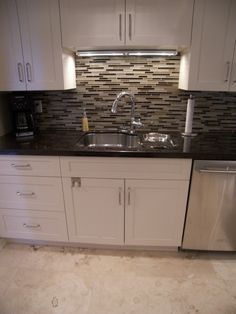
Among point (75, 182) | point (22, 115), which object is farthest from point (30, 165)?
point (22, 115)

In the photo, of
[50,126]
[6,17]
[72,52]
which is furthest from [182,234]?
[6,17]

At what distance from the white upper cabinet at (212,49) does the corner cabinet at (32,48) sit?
1.02 metres

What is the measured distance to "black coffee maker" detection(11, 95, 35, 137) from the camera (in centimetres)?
189

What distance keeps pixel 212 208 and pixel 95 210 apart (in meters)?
0.93

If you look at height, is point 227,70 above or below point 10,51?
below

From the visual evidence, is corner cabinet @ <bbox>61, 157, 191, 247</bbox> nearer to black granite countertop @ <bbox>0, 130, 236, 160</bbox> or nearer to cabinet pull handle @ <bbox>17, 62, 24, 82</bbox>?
black granite countertop @ <bbox>0, 130, 236, 160</bbox>

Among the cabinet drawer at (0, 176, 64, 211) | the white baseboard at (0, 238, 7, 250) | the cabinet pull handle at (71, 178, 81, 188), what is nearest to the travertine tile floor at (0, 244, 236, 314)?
the white baseboard at (0, 238, 7, 250)

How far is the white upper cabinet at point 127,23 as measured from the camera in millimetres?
1544

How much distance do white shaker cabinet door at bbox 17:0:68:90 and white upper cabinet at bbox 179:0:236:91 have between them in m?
1.03

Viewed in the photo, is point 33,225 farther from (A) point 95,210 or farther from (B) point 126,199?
(B) point 126,199

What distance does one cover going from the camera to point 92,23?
5.25ft

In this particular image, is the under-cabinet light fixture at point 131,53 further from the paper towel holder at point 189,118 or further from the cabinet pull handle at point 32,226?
the cabinet pull handle at point 32,226

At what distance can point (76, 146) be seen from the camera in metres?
1.69

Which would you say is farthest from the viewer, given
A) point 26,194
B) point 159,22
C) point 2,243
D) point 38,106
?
point 38,106
